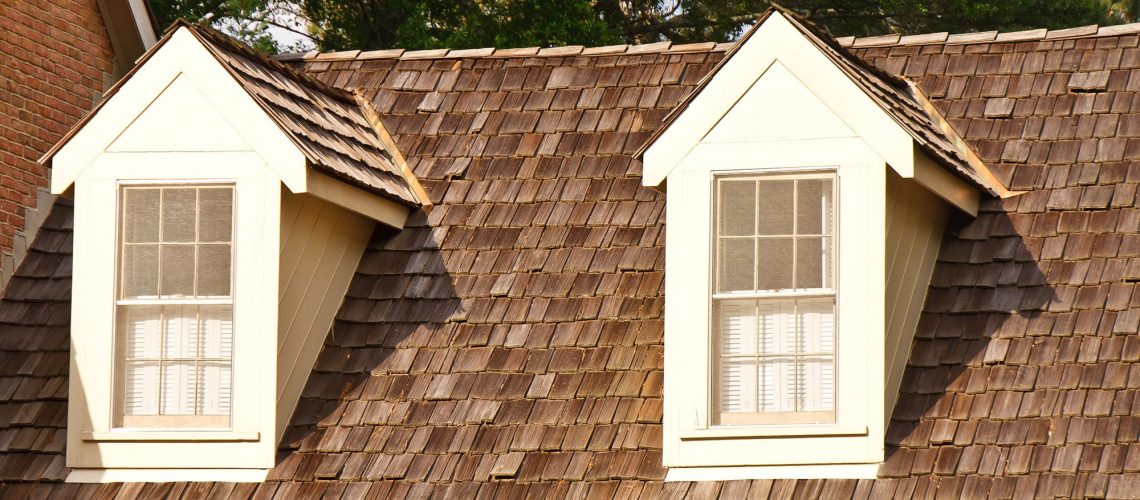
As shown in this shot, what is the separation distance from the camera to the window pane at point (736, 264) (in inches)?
293

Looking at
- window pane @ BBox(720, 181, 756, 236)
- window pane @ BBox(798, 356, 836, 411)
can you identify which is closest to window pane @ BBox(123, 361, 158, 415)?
window pane @ BBox(720, 181, 756, 236)

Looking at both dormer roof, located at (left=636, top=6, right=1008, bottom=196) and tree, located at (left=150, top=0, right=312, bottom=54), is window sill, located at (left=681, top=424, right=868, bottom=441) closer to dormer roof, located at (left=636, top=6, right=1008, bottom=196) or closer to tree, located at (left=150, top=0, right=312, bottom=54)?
dormer roof, located at (left=636, top=6, right=1008, bottom=196)

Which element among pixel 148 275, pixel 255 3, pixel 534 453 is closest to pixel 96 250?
pixel 148 275

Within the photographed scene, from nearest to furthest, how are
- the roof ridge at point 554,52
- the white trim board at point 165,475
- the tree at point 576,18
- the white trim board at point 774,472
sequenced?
the white trim board at point 774,472
the white trim board at point 165,475
the roof ridge at point 554,52
the tree at point 576,18

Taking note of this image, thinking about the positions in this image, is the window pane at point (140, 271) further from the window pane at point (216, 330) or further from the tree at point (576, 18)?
the tree at point (576, 18)

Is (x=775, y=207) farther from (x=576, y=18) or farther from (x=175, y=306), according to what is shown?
(x=576, y=18)

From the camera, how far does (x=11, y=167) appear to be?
9203 mm

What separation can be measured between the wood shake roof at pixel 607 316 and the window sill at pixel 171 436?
0.73 ft

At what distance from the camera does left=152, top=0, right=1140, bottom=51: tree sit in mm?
18391

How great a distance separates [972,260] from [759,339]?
130 cm

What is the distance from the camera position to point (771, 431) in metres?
7.12

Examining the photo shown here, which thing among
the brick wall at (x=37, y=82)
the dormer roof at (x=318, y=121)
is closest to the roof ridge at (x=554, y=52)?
the dormer roof at (x=318, y=121)

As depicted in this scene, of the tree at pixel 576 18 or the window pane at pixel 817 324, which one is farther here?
the tree at pixel 576 18

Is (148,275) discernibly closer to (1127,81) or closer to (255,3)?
(1127,81)
